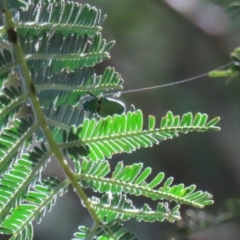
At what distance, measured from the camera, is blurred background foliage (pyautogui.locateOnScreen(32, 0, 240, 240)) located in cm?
154

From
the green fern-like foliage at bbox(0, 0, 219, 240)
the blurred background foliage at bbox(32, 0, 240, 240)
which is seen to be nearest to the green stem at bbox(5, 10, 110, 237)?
the green fern-like foliage at bbox(0, 0, 219, 240)

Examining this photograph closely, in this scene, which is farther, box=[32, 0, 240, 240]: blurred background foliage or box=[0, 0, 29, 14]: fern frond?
box=[32, 0, 240, 240]: blurred background foliage

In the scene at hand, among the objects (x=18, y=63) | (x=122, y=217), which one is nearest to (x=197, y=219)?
(x=122, y=217)

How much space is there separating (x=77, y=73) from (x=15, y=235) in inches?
6.9

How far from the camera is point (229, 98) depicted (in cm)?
157

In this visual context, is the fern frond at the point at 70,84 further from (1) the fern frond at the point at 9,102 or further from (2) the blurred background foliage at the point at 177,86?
(2) the blurred background foliage at the point at 177,86

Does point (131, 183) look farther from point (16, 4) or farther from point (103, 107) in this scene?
point (16, 4)

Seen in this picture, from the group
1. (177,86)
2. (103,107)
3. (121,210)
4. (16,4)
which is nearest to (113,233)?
(121,210)

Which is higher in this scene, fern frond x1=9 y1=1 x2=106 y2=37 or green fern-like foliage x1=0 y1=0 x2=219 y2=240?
fern frond x1=9 y1=1 x2=106 y2=37

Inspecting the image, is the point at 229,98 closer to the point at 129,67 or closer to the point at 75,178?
the point at 129,67

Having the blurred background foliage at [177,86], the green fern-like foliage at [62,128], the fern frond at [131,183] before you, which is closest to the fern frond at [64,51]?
the green fern-like foliage at [62,128]

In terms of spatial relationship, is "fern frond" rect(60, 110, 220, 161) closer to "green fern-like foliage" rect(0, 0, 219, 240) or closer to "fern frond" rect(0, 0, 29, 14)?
"green fern-like foliage" rect(0, 0, 219, 240)

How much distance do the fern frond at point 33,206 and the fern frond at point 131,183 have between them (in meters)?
0.03

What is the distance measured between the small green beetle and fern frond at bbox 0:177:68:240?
3.1 inches
